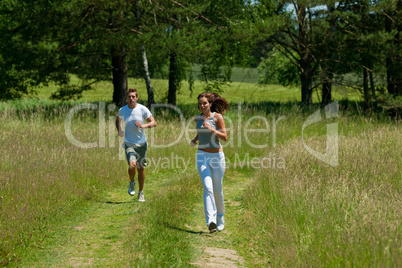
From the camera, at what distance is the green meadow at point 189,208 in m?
5.19

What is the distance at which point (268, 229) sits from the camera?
6238mm

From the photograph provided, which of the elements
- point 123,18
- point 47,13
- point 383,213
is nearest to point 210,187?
point 383,213

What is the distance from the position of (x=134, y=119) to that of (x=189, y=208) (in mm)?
1807

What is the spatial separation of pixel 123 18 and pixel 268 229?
42.8ft

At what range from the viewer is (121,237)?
6277 mm

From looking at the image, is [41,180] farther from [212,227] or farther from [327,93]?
[327,93]

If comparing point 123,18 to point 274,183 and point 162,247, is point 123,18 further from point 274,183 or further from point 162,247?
point 162,247

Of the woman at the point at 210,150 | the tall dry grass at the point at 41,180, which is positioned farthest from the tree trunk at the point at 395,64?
the woman at the point at 210,150

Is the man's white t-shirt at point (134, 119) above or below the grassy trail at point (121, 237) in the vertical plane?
above

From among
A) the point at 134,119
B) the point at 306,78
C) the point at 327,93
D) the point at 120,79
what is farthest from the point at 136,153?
the point at 327,93

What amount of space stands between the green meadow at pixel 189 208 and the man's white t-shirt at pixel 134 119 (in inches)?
44.2

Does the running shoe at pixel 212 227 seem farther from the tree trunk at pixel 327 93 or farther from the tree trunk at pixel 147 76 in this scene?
the tree trunk at pixel 327 93

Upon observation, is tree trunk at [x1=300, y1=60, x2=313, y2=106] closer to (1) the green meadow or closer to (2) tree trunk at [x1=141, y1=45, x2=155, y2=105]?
(2) tree trunk at [x1=141, y1=45, x2=155, y2=105]

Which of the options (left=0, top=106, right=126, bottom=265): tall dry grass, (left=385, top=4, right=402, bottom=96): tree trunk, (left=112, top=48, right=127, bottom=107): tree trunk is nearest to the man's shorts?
(left=0, top=106, right=126, bottom=265): tall dry grass
